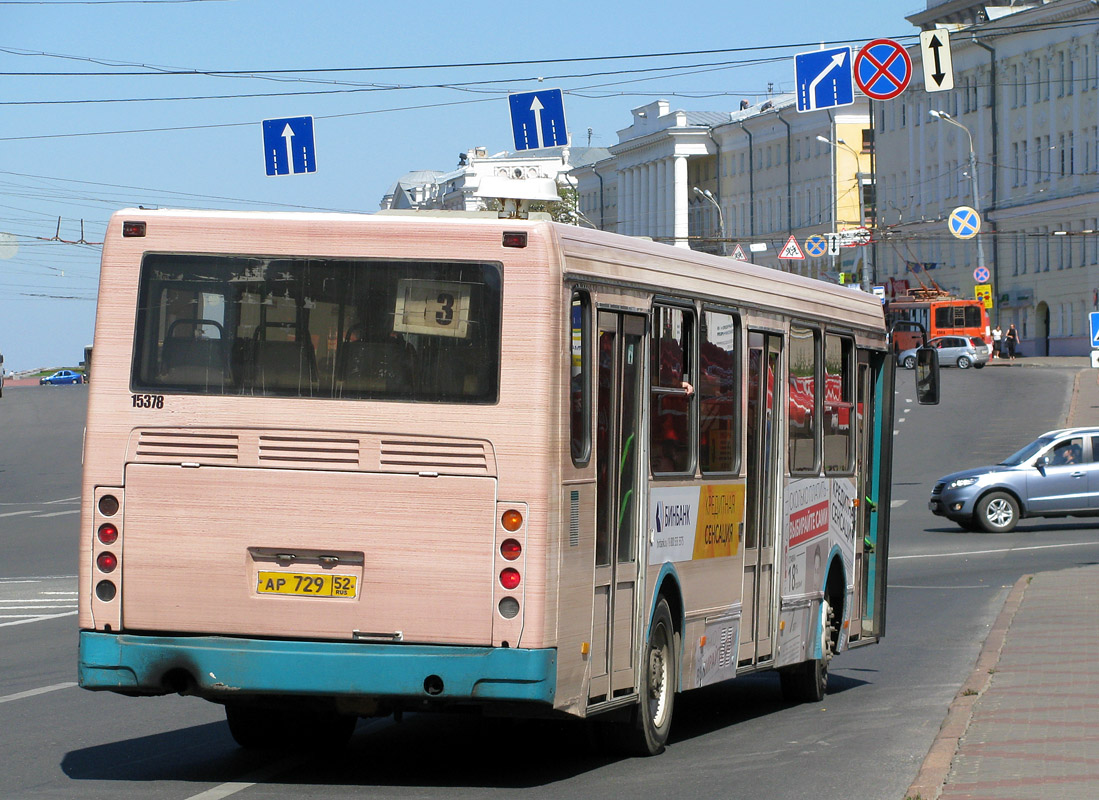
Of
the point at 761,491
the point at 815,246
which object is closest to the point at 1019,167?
the point at 815,246

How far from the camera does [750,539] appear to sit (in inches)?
447

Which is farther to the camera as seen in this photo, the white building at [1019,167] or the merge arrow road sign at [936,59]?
the white building at [1019,167]

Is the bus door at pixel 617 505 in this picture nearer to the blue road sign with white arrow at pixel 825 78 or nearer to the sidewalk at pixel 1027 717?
the sidewalk at pixel 1027 717

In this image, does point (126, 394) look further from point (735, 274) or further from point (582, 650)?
point (735, 274)

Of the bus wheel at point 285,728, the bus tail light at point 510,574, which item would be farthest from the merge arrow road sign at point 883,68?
the bus tail light at point 510,574

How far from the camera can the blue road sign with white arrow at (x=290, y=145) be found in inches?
1248

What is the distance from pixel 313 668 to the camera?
8641 mm

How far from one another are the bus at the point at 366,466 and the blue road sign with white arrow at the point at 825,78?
17193 mm

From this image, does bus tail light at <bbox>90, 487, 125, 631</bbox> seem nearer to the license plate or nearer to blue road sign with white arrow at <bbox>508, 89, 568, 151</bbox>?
the license plate

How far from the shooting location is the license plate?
28.4ft

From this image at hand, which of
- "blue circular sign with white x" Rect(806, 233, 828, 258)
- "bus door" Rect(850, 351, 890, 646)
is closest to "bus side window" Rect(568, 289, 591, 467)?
"bus door" Rect(850, 351, 890, 646)

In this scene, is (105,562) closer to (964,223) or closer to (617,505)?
(617,505)

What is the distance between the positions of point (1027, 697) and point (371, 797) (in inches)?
201

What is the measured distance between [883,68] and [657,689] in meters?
16.5
